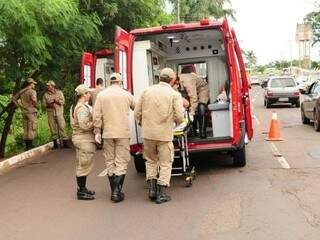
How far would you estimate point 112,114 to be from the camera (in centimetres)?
848

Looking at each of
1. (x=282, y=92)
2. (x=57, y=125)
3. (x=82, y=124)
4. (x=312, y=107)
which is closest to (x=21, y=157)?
(x=57, y=125)

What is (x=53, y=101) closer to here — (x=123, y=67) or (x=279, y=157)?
(x=123, y=67)

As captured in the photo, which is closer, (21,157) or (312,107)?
(21,157)

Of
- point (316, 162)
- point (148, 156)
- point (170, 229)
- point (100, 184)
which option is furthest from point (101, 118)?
point (316, 162)

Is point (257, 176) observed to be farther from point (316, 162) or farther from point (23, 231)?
point (23, 231)

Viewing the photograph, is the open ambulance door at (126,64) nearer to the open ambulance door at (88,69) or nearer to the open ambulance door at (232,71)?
the open ambulance door at (232,71)

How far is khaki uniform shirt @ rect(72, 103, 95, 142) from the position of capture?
866cm

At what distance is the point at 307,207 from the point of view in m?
7.54

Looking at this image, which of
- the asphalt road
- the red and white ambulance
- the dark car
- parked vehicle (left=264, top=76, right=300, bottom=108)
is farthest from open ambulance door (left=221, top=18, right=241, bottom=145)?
parked vehicle (left=264, top=76, right=300, bottom=108)

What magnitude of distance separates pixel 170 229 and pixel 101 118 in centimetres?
242

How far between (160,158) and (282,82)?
893 inches

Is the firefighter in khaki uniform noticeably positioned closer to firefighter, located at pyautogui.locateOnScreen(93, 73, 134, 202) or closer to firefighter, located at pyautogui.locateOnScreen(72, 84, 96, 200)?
firefighter, located at pyautogui.locateOnScreen(93, 73, 134, 202)

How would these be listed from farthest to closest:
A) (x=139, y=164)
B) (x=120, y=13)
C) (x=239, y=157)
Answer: (x=120, y=13) < (x=139, y=164) < (x=239, y=157)

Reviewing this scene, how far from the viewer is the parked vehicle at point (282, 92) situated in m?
29.7
